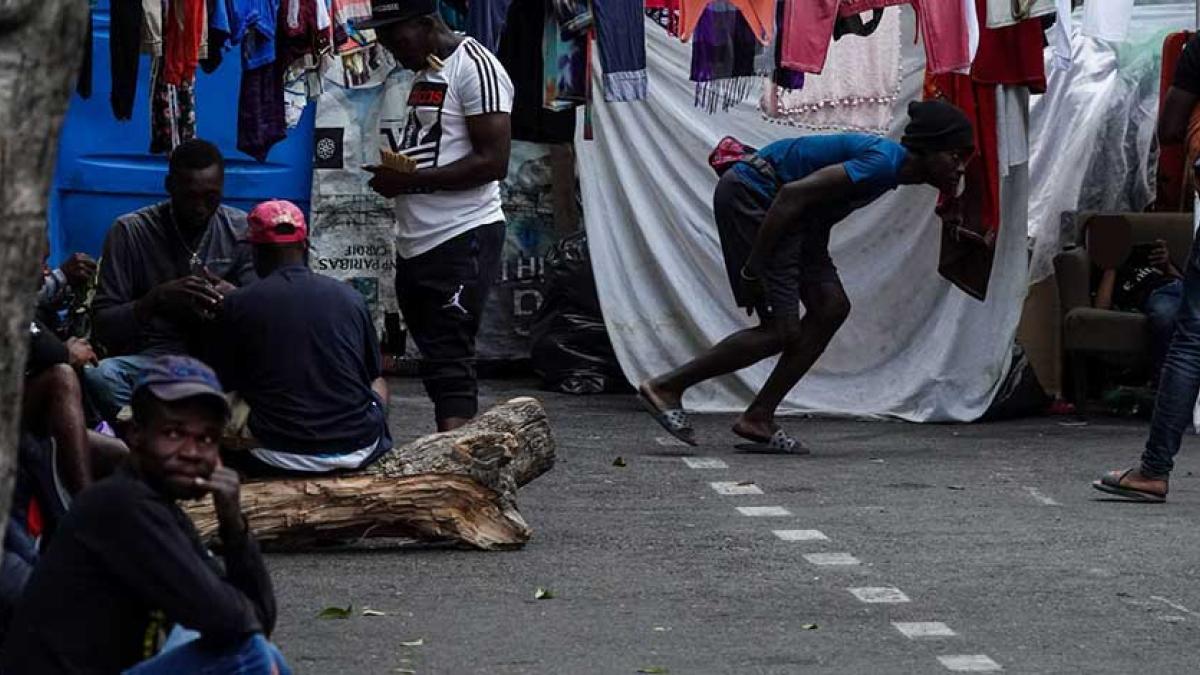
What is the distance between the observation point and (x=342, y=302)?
7.98m

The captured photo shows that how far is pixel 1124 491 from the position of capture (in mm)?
9578

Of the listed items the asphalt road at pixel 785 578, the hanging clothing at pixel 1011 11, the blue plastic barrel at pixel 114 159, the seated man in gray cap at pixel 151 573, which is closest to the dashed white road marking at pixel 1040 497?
the asphalt road at pixel 785 578

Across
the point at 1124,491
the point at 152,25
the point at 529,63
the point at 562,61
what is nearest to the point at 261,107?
the point at 152,25

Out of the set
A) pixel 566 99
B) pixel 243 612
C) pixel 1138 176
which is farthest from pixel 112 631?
pixel 1138 176

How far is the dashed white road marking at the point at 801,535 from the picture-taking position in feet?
28.4

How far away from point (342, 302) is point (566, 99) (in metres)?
4.15

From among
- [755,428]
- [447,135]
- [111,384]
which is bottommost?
[755,428]

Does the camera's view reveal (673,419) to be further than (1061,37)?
No

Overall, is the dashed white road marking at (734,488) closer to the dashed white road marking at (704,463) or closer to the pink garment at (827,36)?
the dashed white road marking at (704,463)

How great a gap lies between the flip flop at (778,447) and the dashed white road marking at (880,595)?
143 inches

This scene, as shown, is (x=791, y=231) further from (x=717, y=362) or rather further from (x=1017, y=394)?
(x=1017, y=394)

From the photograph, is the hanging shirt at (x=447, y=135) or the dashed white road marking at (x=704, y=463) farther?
the dashed white road marking at (x=704, y=463)

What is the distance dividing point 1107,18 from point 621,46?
2561 mm

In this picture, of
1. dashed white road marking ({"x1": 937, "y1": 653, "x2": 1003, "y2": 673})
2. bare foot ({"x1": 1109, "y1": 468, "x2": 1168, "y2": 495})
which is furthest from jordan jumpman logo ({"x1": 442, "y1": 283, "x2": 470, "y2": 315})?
dashed white road marking ({"x1": 937, "y1": 653, "x2": 1003, "y2": 673})
